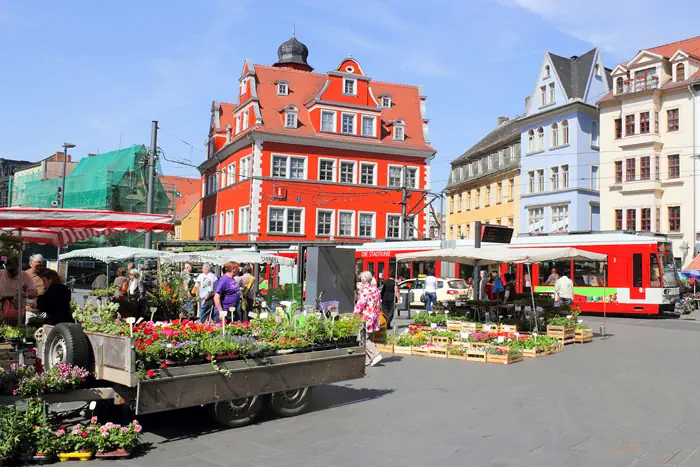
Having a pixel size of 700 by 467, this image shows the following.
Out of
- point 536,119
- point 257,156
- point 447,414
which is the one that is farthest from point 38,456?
point 536,119

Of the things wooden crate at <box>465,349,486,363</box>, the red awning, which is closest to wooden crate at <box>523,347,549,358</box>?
wooden crate at <box>465,349,486,363</box>

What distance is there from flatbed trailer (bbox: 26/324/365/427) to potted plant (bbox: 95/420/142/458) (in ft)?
0.74

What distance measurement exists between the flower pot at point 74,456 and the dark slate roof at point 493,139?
55.9 m

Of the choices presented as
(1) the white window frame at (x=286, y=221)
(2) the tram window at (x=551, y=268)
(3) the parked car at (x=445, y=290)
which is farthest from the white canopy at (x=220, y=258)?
(1) the white window frame at (x=286, y=221)

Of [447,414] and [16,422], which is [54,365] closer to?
[16,422]

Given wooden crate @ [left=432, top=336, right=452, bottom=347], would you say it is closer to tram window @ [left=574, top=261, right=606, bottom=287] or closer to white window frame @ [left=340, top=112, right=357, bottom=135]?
tram window @ [left=574, top=261, right=606, bottom=287]

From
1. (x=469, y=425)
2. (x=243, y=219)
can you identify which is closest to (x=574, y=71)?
(x=243, y=219)

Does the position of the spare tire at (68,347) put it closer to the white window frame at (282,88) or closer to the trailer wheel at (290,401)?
the trailer wheel at (290,401)

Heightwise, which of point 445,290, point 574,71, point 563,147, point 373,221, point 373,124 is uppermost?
point 574,71

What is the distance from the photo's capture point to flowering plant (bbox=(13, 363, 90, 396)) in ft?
21.6

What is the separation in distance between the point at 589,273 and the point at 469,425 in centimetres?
2221

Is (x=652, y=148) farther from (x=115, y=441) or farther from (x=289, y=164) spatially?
(x=115, y=441)

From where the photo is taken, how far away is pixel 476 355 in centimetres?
1427

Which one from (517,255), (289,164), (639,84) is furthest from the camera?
(289,164)
